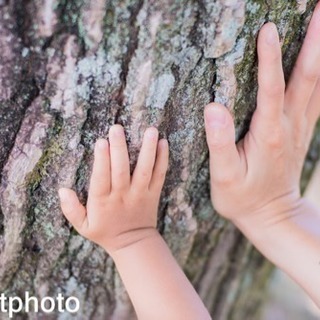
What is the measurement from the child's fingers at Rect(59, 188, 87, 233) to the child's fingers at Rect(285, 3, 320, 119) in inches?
15.7

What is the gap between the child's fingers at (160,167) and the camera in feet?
3.20

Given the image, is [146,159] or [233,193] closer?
[146,159]

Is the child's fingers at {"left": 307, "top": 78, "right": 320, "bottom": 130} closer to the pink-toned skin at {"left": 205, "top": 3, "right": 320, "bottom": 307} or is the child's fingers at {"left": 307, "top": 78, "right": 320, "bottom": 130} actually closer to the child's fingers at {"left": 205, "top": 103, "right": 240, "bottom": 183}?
the pink-toned skin at {"left": 205, "top": 3, "right": 320, "bottom": 307}

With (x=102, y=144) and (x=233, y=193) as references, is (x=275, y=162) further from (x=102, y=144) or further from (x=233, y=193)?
(x=102, y=144)

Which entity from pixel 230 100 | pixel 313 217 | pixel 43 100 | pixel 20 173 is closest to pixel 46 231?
pixel 20 173

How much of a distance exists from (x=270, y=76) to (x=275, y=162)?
7.6 inches

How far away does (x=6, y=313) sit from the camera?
3.87 feet

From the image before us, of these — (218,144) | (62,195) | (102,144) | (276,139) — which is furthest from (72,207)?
(276,139)

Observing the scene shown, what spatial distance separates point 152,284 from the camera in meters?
1.05

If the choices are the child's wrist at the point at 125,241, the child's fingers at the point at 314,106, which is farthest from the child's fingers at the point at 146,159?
the child's fingers at the point at 314,106

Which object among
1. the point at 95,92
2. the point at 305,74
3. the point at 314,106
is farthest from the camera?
the point at 314,106

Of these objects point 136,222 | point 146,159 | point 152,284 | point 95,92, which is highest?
point 95,92

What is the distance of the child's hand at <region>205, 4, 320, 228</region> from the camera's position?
968 millimetres

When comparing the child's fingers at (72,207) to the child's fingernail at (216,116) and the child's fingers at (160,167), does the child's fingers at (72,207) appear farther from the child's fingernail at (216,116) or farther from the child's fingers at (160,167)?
the child's fingernail at (216,116)
